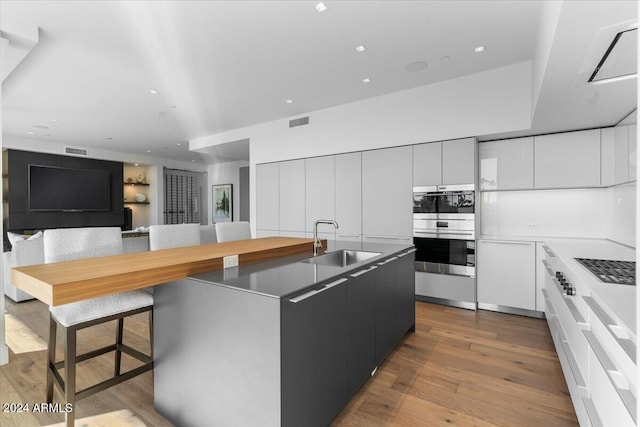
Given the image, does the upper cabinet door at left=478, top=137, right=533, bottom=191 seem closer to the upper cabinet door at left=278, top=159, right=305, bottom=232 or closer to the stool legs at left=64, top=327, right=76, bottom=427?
the upper cabinet door at left=278, top=159, right=305, bottom=232

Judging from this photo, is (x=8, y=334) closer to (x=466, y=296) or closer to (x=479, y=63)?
(x=466, y=296)

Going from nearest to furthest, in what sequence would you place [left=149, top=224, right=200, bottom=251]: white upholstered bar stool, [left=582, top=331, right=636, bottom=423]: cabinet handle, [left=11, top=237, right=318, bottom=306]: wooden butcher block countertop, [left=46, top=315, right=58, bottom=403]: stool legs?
1. [left=582, top=331, right=636, bottom=423]: cabinet handle
2. [left=11, top=237, right=318, bottom=306]: wooden butcher block countertop
3. [left=46, top=315, right=58, bottom=403]: stool legs
4. [left=149, top=224, right=200, bottom=251]: white upholstered bar stool

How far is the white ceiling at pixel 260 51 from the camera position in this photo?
2.40m

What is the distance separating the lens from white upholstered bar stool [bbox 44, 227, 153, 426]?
1.56m

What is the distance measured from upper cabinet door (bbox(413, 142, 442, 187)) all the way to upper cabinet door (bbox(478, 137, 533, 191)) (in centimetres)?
56

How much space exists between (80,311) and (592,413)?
252 cm

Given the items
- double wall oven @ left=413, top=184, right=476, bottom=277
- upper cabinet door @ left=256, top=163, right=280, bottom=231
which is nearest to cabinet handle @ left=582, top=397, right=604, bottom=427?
double wall oven @ left=413, top=184, right=476, bottom=277

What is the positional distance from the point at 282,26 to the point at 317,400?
2.80 metres

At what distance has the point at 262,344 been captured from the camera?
1284 mm

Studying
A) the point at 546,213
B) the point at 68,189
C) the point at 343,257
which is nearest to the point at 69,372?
the point at 343,257

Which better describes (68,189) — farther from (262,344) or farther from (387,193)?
(262,344)

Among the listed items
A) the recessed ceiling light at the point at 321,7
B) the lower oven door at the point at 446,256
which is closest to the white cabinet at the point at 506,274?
the lower oven door at the point at 446,256

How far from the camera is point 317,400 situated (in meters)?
1.49

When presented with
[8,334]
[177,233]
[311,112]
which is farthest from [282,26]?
[8,334]
